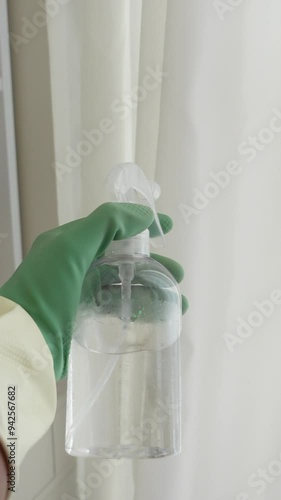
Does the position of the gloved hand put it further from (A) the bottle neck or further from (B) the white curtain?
(B) the white curtain

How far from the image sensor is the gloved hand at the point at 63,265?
579mm

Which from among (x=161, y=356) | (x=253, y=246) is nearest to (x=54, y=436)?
(x=161, y=356)

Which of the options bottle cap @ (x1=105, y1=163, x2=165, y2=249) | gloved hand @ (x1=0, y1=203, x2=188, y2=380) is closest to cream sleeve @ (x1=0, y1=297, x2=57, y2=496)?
gloved hand @ (x1=0, y1=203, x2=188, y2=380)

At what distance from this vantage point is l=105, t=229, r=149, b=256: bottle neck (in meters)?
0.59

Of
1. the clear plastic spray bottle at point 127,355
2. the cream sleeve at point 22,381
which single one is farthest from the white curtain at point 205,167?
the cream sleeve at point 22,381

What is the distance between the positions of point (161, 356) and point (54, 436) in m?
0.33

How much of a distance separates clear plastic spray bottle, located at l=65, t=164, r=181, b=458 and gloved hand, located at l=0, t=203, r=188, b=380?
0.07 feet

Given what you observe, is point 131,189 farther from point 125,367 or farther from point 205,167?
point 125,367

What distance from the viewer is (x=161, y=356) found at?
2.23ft

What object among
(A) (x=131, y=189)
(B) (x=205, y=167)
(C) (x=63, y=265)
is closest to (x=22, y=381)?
(C) (x=63, y=265)

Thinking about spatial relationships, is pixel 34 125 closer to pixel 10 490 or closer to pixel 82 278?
pixel 82 278

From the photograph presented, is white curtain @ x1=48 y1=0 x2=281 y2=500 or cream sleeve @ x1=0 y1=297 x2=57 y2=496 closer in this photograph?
cream sleeve @ x1=0 y1=297 x2=57 y2=496

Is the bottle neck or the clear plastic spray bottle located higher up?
the bottle neck

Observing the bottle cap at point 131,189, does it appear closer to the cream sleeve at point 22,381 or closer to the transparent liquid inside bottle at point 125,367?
the transparent liquid inside bottle at point 125,367
